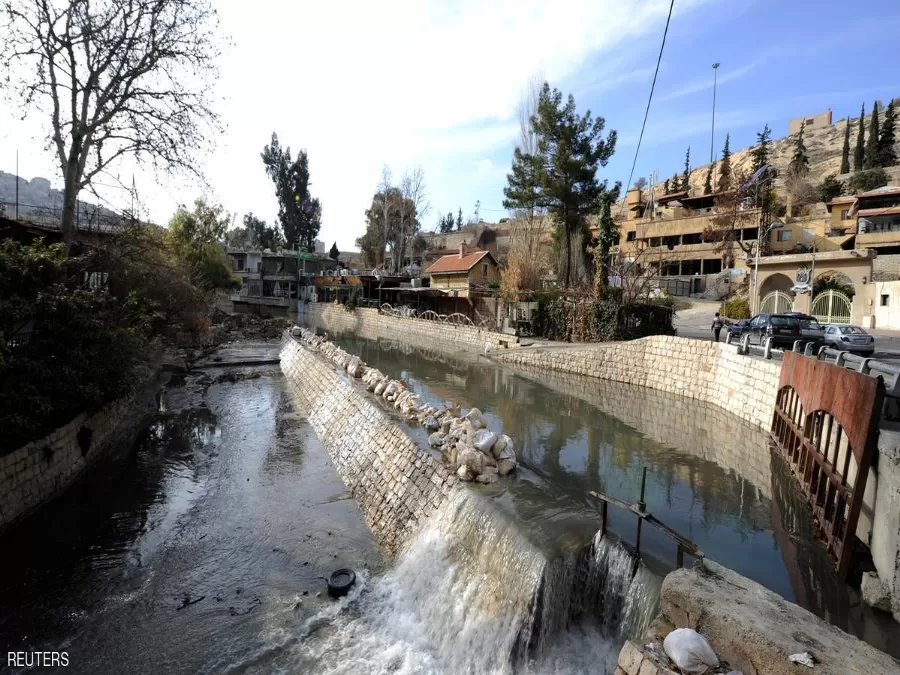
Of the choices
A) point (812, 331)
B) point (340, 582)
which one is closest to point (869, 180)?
point (812, 331)

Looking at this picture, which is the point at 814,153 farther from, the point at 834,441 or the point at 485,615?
the point at 485,615

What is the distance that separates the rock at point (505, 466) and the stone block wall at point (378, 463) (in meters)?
0.82

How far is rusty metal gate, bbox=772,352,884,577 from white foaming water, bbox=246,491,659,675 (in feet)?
10.1

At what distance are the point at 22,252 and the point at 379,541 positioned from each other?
903 centimetres

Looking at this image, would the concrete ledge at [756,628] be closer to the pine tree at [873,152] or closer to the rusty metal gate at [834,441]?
the rusty metal gate at [834,441]

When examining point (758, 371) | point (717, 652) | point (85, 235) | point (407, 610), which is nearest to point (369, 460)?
point (407, 610)

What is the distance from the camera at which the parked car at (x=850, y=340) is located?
16.6m

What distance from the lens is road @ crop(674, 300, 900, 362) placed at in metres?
17.8

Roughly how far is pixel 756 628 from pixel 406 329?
35.5 metres

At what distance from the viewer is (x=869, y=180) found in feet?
155

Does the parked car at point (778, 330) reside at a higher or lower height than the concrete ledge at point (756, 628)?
higher

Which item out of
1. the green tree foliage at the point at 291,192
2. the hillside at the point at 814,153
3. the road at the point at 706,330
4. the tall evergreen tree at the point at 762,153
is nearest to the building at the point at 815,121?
the hillside at the point at 814,153

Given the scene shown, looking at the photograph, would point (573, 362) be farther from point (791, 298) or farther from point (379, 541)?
point (791, 298)

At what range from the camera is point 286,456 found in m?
12.4
